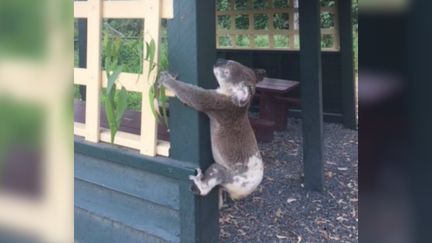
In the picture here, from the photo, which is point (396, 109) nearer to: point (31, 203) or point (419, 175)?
point (419, 175)

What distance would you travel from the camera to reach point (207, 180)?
1.86 m

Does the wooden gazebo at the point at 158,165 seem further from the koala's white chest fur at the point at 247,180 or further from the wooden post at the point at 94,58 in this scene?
the koala's white chest fur at the point at 247,180

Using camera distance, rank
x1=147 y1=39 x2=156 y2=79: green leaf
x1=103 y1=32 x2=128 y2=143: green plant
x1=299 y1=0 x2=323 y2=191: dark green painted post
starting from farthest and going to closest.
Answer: x1=299 y1=0 x2=323 y2=191: dark green painted post < x1=103 y1=32 x2=128 y2=143: green plant < x1=147 y1=39 x2=156 y2=79: green leaf

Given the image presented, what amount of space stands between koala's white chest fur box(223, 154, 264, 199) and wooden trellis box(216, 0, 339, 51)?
12.7 ft

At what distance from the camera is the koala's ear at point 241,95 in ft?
6.04

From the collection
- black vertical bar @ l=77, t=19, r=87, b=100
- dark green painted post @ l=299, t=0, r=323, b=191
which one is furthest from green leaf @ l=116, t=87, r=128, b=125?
black vertical bar @ l=77, t=19, r=87, b=100

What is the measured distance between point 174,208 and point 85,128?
698mm

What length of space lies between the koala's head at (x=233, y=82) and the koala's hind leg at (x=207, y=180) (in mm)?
271

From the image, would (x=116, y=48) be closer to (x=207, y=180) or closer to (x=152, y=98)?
(x=152, y=98)

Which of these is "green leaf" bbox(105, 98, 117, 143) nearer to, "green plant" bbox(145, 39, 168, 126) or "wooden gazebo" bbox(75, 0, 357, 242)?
"wooden gazebo" bbox(75, 0, 357, 242)

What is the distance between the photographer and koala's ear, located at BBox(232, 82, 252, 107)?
1842 millimetres

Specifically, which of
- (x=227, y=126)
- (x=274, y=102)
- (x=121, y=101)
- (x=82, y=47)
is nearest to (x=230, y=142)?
(x=227, y=126)

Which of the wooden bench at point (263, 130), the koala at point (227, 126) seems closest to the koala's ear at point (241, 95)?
the koala at point (227, 126)

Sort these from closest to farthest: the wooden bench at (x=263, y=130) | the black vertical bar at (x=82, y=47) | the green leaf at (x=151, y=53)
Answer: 1. the green leaf at (x=151, y=53)
2. the black vertical bar at (x=82, y=47)
3. the wooden bench at (x=263, y=130)
